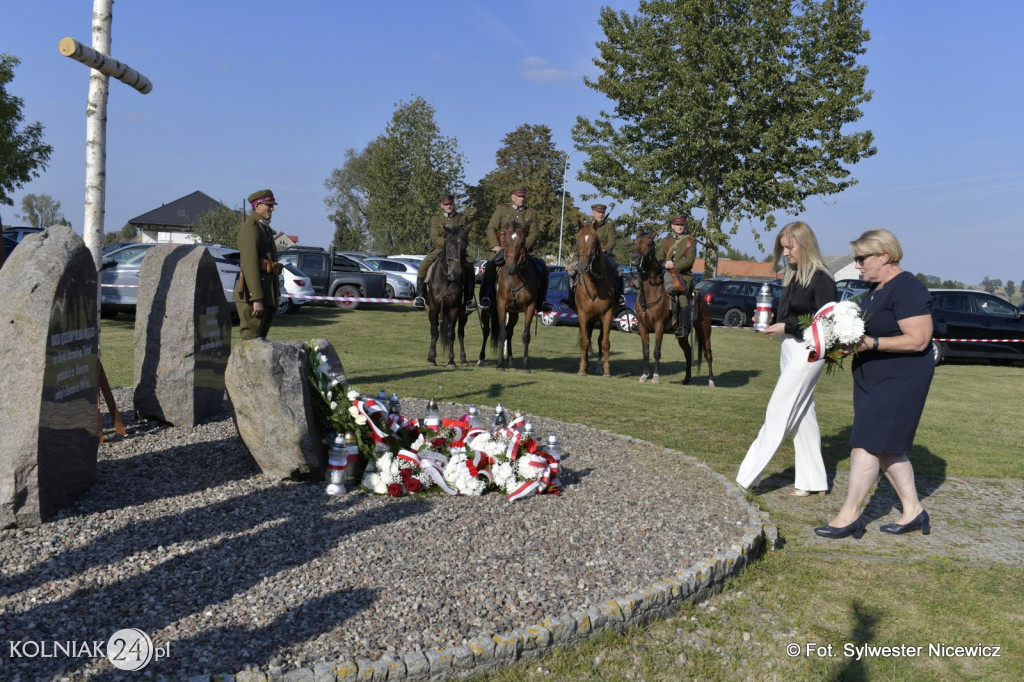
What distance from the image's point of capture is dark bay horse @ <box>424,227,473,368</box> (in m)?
13.8

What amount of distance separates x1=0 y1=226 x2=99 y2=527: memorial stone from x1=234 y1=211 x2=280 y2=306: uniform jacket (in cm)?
323

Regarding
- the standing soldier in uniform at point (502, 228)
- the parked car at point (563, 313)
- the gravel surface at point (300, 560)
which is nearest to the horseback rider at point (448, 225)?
the standing soldier in uniform at point (502, 228)

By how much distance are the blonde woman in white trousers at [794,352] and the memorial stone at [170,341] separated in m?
4.87

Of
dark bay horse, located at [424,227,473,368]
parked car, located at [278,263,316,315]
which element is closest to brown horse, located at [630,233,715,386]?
dark bay horse, located at [424,227,473,368]

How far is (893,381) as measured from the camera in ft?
17.9

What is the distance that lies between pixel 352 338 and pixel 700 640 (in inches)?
598

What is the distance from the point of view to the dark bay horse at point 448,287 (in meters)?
13.8

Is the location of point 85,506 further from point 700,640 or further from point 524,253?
→ point 524,253

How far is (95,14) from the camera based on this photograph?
6816mm

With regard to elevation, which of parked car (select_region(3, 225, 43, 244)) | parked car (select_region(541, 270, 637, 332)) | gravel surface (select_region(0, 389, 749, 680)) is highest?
parked car (select_region(3, 225, 43, 244))

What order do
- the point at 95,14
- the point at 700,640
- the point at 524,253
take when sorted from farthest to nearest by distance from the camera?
1. the point at 524,253
2. the point at 95,14
3. the point at 700,640

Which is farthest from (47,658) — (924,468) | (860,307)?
(924,468)

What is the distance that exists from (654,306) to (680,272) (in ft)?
2.47

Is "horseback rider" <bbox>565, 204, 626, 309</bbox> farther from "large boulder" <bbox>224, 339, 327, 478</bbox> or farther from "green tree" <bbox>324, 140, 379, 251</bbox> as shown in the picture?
"green tree" <bbox>324, 140, 379, 251</bbox>
